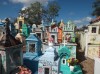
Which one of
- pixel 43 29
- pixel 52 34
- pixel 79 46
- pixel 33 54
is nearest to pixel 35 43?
pixel 33 54

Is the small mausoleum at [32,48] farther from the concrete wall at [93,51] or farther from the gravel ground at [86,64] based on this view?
the concrete wall at [93,51]

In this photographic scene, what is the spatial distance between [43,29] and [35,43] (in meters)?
10.2

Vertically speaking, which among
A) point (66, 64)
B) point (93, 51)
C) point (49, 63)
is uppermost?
point (93, 51)

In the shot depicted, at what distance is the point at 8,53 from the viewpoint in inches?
497

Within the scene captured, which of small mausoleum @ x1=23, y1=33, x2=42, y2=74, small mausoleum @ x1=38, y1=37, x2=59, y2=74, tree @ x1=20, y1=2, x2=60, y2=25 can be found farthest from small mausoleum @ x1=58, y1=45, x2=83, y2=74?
tree @ x1=20, y1=2, x2=60, y2=25

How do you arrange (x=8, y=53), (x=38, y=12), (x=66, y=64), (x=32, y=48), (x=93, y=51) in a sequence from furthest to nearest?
1. (x=38, y=12)
2. (x=93, y=51)
3. (x=66, y=64)
4. (x=32, y=48)
5. (x=8, y=53)

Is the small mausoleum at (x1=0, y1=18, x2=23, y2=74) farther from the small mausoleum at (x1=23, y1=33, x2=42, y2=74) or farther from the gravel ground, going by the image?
the gravel ground

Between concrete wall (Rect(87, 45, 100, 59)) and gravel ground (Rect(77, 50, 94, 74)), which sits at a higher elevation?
concrete wall (Rect(87, 45, 100, 59))

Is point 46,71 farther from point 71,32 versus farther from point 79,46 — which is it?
point 79,46

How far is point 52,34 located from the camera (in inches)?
974

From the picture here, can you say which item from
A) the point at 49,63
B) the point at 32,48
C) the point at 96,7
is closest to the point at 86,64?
the point at 32,48

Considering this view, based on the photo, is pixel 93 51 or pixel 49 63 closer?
pixel 49 63

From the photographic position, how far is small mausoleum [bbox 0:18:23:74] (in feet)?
40.5

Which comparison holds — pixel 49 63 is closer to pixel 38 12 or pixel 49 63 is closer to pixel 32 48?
pixel 32 48
